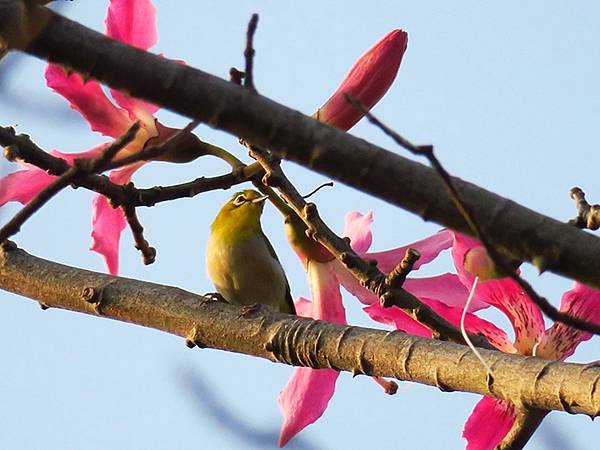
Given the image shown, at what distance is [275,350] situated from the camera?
148 centimetres

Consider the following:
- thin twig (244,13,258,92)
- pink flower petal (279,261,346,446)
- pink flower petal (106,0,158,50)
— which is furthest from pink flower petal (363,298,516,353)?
thin twig (244,13,258,92)

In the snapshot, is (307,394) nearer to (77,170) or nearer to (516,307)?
(516,307)

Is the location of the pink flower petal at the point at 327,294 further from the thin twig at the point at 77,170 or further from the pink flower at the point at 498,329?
the thin twig at the point at 77,170

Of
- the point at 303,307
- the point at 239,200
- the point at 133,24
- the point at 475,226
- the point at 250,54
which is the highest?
the point at 239,200

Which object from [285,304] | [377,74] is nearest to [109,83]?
[377,74]

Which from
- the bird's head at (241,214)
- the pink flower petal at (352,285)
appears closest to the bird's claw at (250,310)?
the pink flower petal at (352,285)

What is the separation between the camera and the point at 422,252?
169cm

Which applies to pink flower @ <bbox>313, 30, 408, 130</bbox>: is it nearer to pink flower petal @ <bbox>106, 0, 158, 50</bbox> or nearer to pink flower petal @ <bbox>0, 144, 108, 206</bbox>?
pink flower petal @ <bbox>106, 0, 158, 50</bbox>

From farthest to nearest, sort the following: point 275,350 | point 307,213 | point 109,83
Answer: point 307,213
point 275,350
point 109,83

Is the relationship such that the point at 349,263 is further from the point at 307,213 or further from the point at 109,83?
the point at 109,83

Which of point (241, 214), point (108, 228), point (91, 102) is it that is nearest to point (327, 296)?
point (108, 228)

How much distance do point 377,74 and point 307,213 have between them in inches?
8.4

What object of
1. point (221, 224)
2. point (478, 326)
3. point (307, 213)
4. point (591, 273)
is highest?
point (221, 224)

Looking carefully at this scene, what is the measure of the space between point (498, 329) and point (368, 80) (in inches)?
17.4
